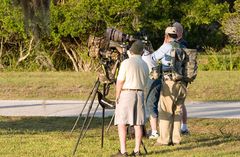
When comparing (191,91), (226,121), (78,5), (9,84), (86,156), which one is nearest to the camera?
(86,156)

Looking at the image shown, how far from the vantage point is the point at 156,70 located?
11008mm

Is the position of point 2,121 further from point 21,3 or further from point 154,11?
point 154,11

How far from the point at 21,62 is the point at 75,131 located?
50.2 feet

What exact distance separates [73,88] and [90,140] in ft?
27.5

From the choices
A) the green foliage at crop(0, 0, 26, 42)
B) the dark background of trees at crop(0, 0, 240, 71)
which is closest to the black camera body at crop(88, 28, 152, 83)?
the dark background of trees at crop(0, 0, 240, 71)

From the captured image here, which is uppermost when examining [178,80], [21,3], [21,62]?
[21,3]

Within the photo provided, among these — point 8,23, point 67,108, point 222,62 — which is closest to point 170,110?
point 67,108

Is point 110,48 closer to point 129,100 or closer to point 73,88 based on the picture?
point 129,100

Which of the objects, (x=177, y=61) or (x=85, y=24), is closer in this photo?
(x=177, y=61)

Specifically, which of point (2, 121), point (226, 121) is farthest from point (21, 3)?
point (226, 121)

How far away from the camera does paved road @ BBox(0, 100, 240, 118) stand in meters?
16.0

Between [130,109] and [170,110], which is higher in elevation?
[130,109]

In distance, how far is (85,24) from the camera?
86.2 ft

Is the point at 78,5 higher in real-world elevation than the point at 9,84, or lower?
higher
